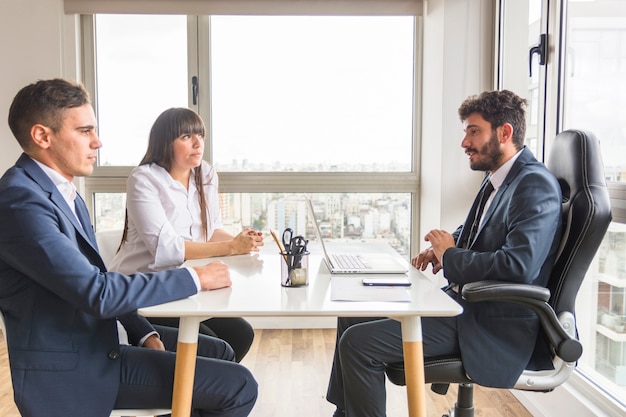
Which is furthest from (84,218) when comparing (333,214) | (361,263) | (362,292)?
(333,214)

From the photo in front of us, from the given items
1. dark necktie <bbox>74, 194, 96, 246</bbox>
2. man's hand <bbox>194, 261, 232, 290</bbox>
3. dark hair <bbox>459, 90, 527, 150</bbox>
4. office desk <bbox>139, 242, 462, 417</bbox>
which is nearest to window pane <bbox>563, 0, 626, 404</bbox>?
dark hair <bbox>459, 90, 527, 150</bbox>

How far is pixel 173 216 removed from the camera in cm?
223

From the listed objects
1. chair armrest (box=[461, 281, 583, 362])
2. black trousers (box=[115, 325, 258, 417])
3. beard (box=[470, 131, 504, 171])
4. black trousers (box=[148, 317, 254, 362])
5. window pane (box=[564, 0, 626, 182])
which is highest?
window pane (box=[564, 0, 626, 182])

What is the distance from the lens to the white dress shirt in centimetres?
208

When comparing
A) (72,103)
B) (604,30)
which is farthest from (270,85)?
(72,103)

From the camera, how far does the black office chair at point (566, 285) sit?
1602 mm

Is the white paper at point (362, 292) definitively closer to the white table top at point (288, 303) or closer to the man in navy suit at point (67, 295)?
the white table top at point (288, 303)

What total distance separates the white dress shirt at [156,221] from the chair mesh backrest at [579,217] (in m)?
1.30

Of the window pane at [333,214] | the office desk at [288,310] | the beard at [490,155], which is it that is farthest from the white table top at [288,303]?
the window pane at [333,214]

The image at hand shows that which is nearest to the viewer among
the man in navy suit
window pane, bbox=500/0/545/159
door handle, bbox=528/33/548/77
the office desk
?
the man in navy suit

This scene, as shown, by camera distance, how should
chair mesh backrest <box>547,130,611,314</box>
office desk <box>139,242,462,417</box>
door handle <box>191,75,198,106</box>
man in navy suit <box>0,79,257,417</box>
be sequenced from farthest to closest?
door handle <box>191,75,198,106</box> → chair mesh backrest <box>547,130,611,314</box> → office desk <box>139,242,462,417</box> → man in navy suit <box>0,79,257,417</box>

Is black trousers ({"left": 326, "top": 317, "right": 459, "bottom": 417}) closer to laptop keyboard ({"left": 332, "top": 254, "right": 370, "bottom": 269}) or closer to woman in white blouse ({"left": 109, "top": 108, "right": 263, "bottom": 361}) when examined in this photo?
laptop keyboard ({"left": 332, "top": 254, "right": 370, "bottom": 269})

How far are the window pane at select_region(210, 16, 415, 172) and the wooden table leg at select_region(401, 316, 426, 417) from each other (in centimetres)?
240

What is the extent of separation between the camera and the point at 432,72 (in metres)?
3.50
